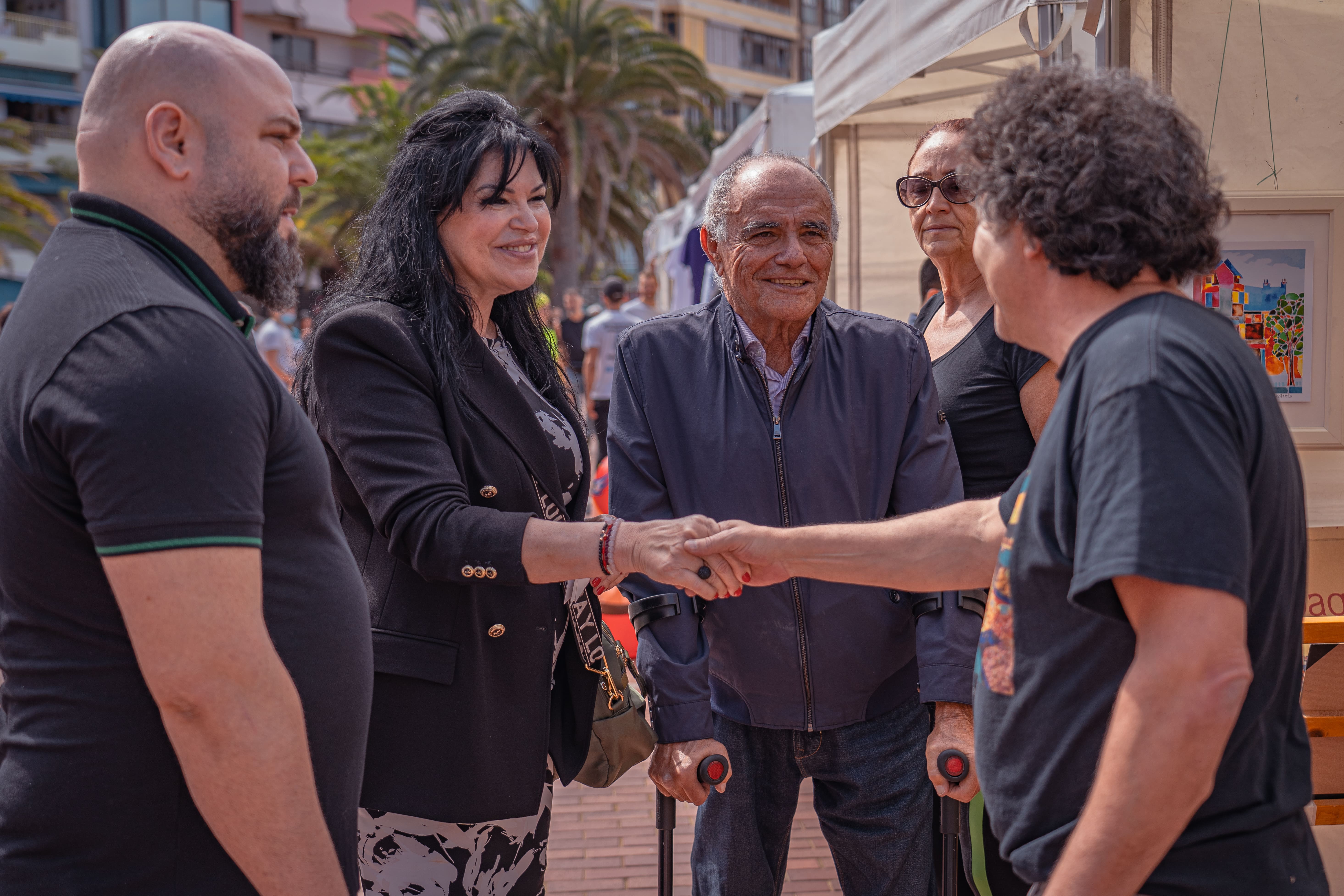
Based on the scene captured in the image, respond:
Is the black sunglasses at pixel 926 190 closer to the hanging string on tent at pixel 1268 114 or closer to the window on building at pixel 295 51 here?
the hanging string on tent at pixel 1268 114

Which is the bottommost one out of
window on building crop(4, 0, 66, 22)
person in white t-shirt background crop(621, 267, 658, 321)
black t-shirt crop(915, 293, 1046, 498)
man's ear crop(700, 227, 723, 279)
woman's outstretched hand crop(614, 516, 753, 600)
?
woman's outstretched hand crop(614, 516, 753, 600)

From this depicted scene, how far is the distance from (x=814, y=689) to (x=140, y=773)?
142 cm

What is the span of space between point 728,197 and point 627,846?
2.61 meters

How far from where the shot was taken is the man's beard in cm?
148

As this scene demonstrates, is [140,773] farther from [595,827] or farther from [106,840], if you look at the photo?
[595,827]

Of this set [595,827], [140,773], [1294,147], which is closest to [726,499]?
[140,773]

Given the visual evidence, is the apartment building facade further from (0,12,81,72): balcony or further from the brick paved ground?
the brick paved ground

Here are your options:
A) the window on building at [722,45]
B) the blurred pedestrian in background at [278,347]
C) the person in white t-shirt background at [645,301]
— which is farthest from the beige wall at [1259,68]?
the window on building at [722,45]

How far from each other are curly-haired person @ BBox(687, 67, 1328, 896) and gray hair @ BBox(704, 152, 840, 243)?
115cm

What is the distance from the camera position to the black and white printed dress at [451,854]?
213 cm

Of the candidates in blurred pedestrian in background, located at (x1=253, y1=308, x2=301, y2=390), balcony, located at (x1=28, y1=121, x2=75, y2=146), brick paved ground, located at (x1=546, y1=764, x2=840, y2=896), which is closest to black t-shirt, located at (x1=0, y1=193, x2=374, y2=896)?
brick paved ground, located at (x1=546, y1=764, x2=840, y2=896)

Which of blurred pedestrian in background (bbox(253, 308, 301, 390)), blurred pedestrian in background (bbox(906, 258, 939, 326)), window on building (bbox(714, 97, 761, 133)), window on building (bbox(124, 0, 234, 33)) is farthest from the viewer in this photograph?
window on building (bbox(714, 97, 761, 133))

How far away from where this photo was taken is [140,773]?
1.36 meters

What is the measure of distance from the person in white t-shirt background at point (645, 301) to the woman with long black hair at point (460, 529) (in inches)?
338
